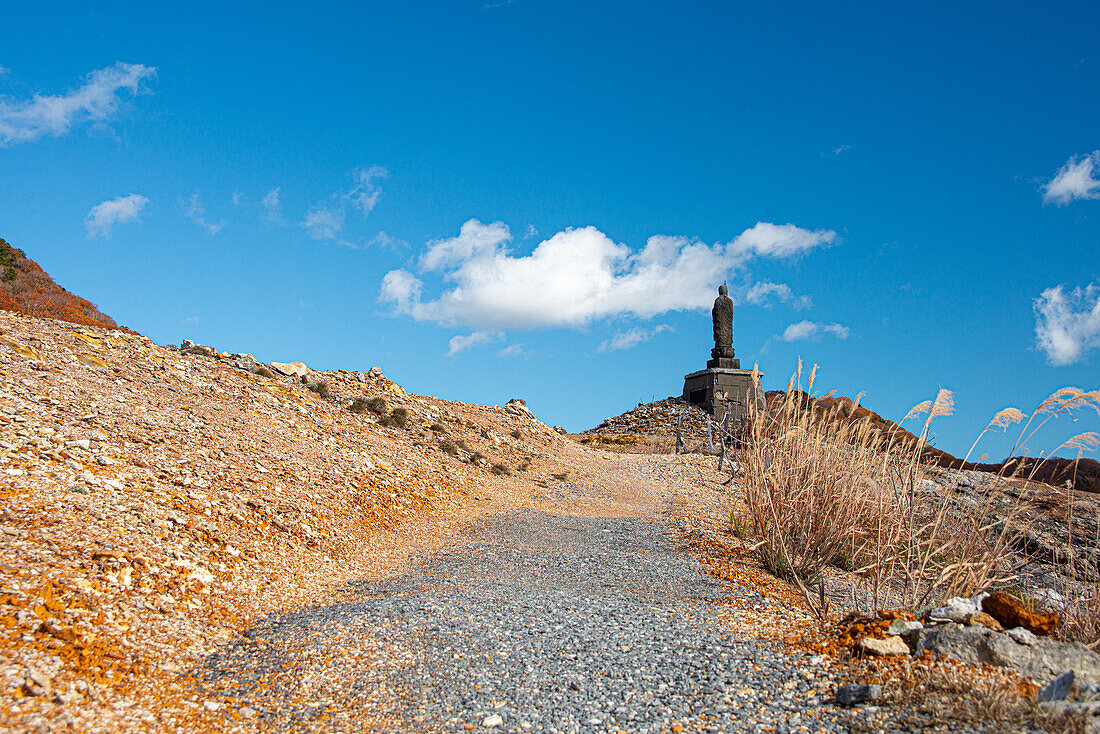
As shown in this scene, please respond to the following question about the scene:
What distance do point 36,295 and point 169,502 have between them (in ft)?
72.2

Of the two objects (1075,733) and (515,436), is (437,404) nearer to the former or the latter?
(515,436)

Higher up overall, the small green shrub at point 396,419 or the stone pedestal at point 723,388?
the stone pedestal at point 723,388

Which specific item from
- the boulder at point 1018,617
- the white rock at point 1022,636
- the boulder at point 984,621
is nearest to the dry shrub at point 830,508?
the boulder at point 1018,617

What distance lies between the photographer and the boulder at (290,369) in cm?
1364

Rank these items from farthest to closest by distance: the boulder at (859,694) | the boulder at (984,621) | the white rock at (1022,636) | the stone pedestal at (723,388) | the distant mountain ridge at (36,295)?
the stone pedestal at (723,388) → the distant mountain ridge at (36,295) → the boulder at (984,621) → the white rock at (1022,636) → the boulder at (859,694)

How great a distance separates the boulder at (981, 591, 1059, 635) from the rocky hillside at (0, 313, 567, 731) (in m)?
4.84

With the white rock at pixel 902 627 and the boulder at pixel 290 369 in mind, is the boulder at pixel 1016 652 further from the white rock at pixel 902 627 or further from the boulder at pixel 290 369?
the boulder at pixel 290 369

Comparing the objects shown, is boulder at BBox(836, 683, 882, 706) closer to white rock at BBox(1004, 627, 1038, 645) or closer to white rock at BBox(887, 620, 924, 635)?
white rock at BBox(887, 620, 924, 635)

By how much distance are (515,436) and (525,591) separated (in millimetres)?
11235

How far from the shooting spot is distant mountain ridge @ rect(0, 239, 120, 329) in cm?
2056

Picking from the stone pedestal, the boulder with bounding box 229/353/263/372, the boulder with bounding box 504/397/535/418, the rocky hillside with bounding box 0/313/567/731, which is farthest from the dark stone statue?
the boulder with bounding box 229/353/263/372

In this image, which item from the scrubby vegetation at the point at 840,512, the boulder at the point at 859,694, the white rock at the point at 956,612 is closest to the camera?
the boulder at the point at 859,694

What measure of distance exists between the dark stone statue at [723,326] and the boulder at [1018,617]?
78.8 ft

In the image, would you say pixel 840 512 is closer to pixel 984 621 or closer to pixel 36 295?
pixel 984 621
